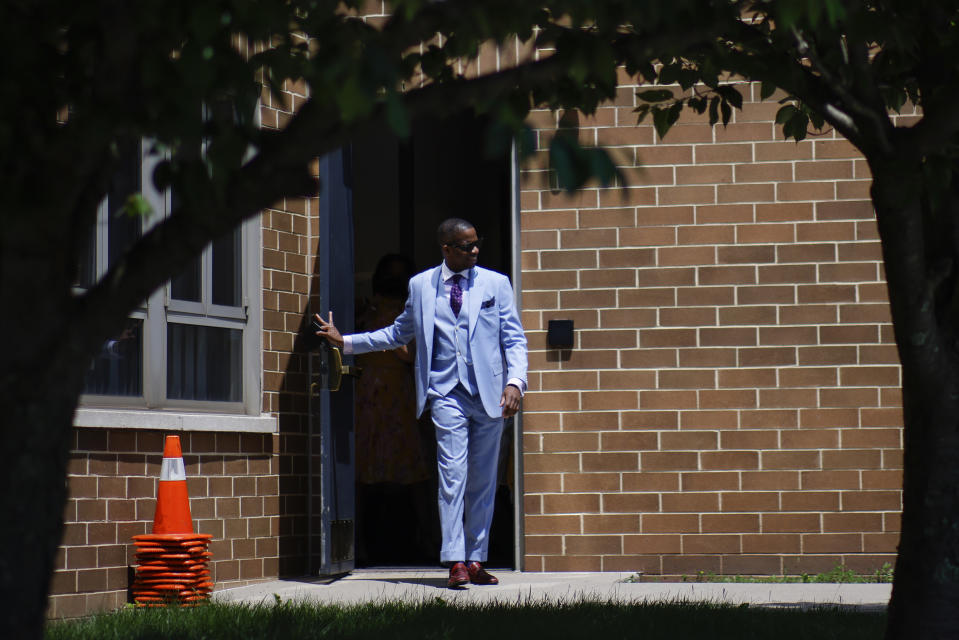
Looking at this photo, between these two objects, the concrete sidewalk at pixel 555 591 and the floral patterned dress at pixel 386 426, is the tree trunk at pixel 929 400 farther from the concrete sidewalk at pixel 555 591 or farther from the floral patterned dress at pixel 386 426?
the floral patterned dress at pixel 386 426

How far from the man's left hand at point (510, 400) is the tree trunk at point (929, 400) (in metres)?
3.21

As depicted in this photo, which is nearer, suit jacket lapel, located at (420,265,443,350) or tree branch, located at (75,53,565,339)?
tree branch, located at (75,53,565,339)

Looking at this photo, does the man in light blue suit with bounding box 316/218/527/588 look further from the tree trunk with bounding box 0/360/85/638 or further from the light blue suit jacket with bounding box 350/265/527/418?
the tree trunk with bounding box 0/360/85/638

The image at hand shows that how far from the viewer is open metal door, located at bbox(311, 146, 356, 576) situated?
812cm

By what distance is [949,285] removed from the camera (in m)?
4.64

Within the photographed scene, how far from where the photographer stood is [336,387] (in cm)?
814

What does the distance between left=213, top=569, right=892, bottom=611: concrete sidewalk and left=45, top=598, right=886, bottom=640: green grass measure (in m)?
0.42

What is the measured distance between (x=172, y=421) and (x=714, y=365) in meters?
3.23

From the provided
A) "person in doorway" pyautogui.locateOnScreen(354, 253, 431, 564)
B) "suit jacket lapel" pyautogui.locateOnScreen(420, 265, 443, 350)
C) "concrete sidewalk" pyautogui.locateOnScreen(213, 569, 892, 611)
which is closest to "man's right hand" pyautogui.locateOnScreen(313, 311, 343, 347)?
"suit jacket lapel" pyautogui.locateOnScreen(420, 265, 443, 350)

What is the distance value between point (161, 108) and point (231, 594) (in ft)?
17.1

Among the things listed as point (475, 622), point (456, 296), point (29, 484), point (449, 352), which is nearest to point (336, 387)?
point (449, 352)

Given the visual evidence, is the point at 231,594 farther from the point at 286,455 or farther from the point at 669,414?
the point at 669,414

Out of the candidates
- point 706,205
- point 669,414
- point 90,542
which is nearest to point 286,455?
point 90,542

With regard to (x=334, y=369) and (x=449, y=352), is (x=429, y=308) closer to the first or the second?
(x=449, y=352)
